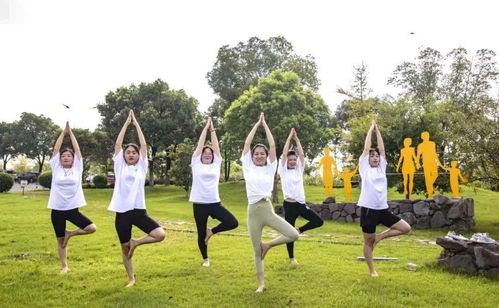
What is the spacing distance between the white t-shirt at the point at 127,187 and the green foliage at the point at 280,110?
17.5 metres

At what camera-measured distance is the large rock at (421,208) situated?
589 inches

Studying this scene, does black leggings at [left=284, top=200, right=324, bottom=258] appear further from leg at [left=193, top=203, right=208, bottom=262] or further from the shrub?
the shrub

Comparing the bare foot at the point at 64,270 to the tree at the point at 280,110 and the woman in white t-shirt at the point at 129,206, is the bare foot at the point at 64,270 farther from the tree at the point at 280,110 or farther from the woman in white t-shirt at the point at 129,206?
the tree at the point at 280,110

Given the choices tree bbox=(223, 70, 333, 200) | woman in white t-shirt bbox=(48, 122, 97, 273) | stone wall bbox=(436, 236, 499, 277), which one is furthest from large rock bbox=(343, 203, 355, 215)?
woman in white t-shirt bbox=(48, 122, 97, 273)

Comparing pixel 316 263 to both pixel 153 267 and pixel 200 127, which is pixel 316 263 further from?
pixel 200 127

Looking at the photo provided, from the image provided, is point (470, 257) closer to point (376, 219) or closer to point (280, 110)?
point (376, 219)

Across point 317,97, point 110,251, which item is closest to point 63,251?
point 110,251

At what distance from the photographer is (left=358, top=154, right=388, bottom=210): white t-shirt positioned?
7.21 m

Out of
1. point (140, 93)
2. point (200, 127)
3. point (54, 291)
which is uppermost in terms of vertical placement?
point (140, 93)

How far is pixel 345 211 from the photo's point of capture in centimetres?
1677

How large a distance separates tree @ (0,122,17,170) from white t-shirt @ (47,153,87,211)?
61883 millimetres

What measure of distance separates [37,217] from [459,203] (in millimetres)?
15767

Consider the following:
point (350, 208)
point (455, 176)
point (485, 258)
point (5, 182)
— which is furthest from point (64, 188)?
point (5, 182)

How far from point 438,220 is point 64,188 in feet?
40.8
